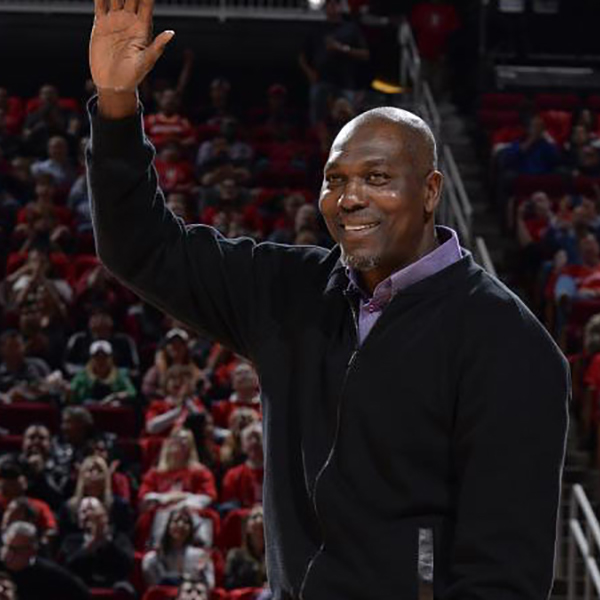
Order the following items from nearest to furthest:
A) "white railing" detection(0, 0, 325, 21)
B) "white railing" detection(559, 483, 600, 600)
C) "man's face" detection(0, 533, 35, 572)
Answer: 1. "white railing" detection(559, 483, 600, 600)
2. "man's face" detection(0, 533, 35, 572)
3. "white railing" detection(0, 0, 325, 21)

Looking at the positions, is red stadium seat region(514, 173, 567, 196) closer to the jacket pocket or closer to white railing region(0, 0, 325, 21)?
white railing region(0, 0, 325, 21)

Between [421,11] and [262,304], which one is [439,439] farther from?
[421,11]

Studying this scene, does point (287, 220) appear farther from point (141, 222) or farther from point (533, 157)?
point (141, 222)

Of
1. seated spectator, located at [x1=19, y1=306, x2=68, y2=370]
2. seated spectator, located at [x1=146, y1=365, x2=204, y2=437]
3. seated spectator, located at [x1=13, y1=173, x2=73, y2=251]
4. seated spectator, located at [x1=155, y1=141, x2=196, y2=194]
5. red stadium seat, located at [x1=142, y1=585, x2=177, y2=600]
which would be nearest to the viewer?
red stadium seat, located at [x1=142, y1=585, x2=177, y2=600]

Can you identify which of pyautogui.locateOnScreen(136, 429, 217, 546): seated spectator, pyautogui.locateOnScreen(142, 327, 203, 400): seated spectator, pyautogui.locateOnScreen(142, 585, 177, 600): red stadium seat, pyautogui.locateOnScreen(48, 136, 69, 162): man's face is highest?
pyautogui.locateOnScreen(48, 136, 69, 162): man's face

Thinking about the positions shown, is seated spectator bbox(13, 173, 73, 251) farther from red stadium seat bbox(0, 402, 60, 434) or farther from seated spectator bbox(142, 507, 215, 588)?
seated spectator bbox(142, 507, 215, 588)

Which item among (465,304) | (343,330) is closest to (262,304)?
(343,330)

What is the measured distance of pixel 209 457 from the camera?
31.4 feet

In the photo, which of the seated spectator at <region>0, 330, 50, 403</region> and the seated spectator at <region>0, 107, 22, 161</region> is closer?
the seated spectator at <region>0, 330, 50, 403</region>

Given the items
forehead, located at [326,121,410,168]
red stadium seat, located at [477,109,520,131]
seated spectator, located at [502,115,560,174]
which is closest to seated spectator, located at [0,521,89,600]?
forehead, located at [326,121,410,168]

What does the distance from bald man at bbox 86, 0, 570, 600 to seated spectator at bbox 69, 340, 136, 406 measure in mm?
7942

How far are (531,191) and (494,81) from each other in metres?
3.18

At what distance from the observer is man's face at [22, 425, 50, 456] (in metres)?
9.34

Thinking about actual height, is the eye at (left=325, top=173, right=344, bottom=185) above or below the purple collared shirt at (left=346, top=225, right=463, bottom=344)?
above
